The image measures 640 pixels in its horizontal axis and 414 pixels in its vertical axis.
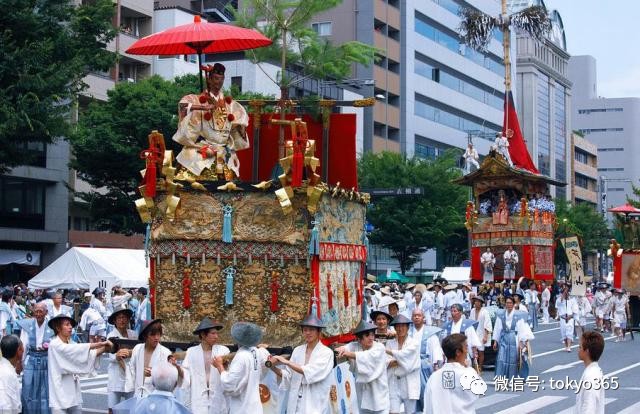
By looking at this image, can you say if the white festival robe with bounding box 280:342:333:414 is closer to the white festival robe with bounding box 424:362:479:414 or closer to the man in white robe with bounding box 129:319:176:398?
the man in white robe with bounding box 129:319:176:398

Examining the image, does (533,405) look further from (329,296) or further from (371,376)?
(371,376)

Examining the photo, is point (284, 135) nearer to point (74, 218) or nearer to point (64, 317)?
point (64, 317)

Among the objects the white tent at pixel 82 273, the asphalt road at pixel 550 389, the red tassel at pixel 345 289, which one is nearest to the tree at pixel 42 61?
the white tent at pixel 82 273

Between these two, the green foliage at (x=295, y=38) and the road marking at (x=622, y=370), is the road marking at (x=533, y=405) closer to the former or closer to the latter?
the road marking at (x=622, y=370)

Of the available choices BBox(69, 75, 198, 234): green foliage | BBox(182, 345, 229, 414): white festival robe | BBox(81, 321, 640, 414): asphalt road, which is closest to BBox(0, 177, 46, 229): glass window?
BBox(69, 75, 198, 234): green foliage

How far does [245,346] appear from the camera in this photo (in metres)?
9.45

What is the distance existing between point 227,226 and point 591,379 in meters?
5.13

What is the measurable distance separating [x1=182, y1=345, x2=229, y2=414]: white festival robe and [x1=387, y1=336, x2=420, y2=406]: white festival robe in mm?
1946

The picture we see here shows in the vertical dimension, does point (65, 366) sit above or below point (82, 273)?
below

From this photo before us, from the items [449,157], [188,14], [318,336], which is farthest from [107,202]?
[318,336]

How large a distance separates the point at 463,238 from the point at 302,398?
163 feet

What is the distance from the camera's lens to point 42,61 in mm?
23469

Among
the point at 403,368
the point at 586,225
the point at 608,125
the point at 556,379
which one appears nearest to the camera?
the point at 403,368

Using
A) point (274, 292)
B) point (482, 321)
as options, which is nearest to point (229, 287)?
point (274, 292)
